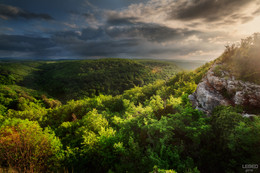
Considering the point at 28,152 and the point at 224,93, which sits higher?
the point at 224,93

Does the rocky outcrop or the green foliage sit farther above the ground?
the rocky outcrop

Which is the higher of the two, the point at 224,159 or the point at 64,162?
the point at 224,159

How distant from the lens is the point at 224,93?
11312 millimetres

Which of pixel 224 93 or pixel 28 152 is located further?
pixel 224 93

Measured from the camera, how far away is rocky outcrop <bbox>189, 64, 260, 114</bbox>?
30.4 feet

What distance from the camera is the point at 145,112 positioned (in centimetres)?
1035

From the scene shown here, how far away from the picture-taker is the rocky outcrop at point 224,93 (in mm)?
9277

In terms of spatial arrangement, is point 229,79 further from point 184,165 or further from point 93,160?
point 93,160

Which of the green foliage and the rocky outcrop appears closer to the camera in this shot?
the green foliage

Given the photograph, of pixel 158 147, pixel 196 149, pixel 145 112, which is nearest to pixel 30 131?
pixel 145 112

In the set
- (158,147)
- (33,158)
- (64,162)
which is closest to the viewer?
(158,147)

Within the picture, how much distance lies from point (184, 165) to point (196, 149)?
1.92 m

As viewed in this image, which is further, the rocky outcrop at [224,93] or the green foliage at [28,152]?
the rocky outcrop at [224,93]

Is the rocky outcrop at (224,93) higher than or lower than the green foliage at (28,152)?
higher
